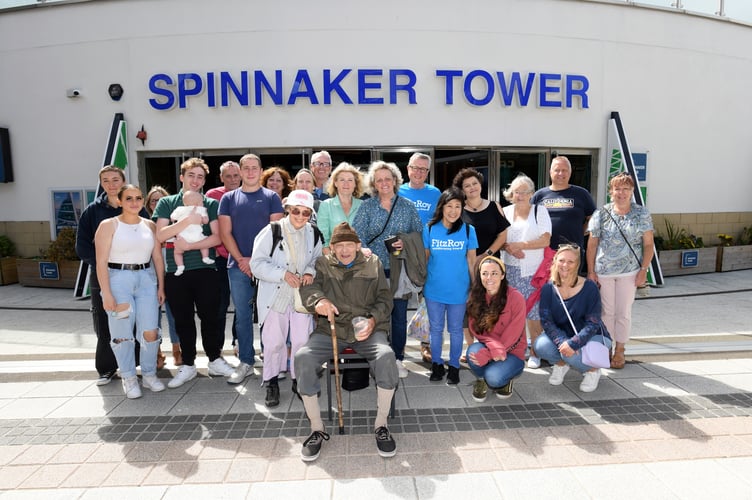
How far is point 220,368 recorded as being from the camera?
4.21 m

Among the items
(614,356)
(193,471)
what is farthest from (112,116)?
(614,356)

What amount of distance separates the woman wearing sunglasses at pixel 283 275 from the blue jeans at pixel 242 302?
1.38 feet

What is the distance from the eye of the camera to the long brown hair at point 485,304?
361 centimetres

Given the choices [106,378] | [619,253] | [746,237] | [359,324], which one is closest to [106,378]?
[106,378]

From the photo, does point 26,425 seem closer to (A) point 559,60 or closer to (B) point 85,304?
(B) point 85,304

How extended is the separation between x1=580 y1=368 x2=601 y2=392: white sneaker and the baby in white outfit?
137 inches

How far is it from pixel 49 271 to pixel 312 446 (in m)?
8.16

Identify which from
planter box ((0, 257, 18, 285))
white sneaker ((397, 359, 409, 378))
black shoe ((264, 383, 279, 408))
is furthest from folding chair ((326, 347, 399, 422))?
planter box ((0, 257, 18, 285))

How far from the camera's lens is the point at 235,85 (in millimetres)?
8109

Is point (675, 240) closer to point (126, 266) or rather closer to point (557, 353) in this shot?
point (557, 353)

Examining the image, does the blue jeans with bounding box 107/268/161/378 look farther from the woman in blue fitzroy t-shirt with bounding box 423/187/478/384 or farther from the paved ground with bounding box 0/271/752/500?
the woman in blue fitzroy t-shirt with bounding box 423/187/478/384

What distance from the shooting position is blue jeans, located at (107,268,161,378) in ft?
12.0

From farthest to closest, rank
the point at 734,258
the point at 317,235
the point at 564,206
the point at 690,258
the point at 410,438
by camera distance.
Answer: the point at 734,258, the point at 690,258, the point at 564,206, the point at 317,235, the point at 410,438

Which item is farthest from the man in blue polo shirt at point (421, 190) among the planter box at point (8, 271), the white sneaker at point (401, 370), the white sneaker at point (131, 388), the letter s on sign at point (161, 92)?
the planter box at point (8, 271)
